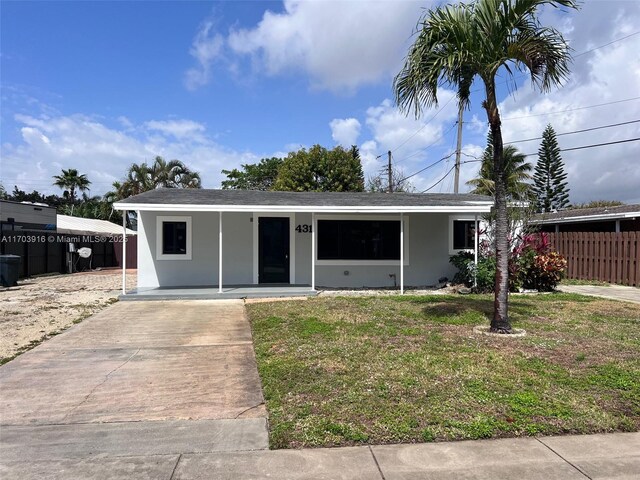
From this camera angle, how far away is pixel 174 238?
1373 cm

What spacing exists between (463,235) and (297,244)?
5.40 meters

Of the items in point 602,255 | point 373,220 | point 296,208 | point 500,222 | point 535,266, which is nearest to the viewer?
point 500,222

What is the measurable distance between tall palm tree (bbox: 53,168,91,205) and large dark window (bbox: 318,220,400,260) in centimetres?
4894

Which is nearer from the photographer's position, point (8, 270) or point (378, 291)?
point (378, 291)

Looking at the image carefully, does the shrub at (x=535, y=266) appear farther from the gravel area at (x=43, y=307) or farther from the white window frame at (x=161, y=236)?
the gravel area at (x=43, y=307)

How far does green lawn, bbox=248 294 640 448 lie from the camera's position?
4.11 meters

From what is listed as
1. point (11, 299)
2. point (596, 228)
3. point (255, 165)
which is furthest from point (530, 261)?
point (255, 165)

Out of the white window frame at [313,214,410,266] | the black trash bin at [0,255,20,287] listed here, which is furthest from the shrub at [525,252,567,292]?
the black trash bin at [0,255,20,287]

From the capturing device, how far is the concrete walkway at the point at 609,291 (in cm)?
1228

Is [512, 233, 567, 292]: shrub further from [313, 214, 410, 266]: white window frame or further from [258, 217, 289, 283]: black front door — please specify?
[258, 217, 289, 283]: black front door

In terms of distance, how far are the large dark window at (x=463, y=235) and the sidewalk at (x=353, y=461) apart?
11.2 m

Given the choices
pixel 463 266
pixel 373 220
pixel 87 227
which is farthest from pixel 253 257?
pixel 87 227

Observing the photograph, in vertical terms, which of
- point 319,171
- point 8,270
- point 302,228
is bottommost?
point 8,270

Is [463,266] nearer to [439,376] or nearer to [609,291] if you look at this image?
[609,291]
